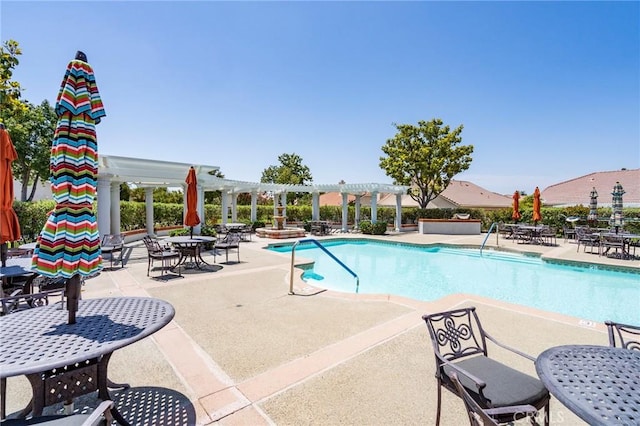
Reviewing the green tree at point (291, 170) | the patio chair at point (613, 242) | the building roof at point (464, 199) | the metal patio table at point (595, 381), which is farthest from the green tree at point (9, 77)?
the green tree at point (291, 170)

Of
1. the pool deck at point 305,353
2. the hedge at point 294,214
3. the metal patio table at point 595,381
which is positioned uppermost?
the hedge at point 294,214

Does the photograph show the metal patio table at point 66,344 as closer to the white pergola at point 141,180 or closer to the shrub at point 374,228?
the white pergola at point 141,180

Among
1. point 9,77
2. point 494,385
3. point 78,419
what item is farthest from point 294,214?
point 78,419

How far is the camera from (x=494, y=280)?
1081 centimetres

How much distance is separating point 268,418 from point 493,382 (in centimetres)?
204

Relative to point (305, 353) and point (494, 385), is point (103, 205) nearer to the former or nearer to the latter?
point (305, 353)

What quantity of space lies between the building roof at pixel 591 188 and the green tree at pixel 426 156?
13066 mm

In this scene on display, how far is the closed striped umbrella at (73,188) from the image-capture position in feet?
8.69

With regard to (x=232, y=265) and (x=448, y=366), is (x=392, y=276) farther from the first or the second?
(x=448, y=366)

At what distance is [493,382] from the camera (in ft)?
7.97

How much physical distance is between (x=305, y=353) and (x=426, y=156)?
24913 mm

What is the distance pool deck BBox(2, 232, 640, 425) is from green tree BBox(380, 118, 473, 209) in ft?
70.2

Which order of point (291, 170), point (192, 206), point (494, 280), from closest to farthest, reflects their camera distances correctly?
point (192, 206)
point (494, 280)
point (291, 170)

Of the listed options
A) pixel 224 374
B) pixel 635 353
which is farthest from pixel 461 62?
pixel 224 374
